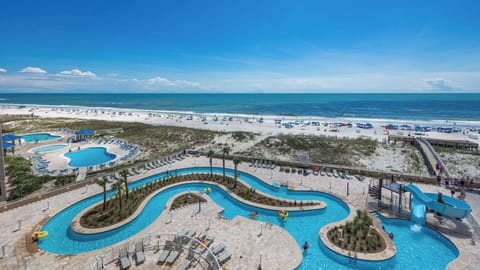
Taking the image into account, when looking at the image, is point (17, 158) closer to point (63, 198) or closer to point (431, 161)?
point (63, 198)

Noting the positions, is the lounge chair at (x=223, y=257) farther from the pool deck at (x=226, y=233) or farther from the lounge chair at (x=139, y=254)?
the lounge chair at (x=139, y=254)

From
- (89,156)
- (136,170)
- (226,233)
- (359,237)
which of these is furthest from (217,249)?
(89,156)

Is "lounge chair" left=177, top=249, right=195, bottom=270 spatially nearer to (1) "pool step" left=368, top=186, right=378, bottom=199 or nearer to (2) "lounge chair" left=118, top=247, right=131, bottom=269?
(2) "lounge chair" left=118, top=247, right=131, bottom=269

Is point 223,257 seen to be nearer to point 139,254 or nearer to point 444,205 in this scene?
point 139,254

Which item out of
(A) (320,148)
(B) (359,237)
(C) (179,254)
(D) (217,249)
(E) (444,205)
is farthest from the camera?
(A) (320,148)

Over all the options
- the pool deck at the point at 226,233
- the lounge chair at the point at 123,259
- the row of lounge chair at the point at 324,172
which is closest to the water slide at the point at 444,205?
the pool deck at the point at 226,233

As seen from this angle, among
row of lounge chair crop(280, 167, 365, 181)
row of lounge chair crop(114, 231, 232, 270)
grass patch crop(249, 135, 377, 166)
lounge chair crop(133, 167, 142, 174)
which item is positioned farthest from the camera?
grass patch crop(249, 135, 377, 166)

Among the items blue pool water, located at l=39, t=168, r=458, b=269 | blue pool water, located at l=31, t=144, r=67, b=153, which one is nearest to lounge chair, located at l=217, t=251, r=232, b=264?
blue pool water, located at l=39, t=168, r=458, b=269
